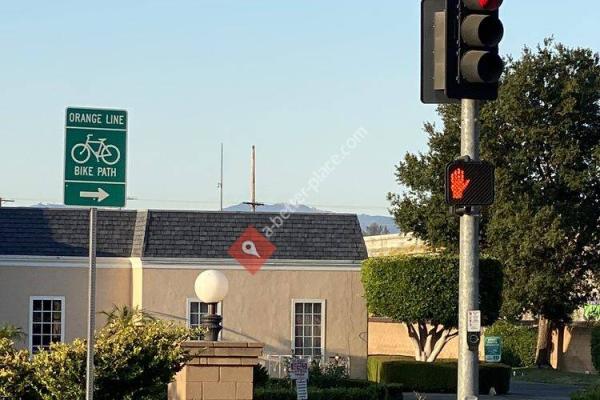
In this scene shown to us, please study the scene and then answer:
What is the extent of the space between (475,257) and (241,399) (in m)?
5.52

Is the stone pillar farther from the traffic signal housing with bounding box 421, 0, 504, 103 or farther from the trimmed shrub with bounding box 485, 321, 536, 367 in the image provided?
the trimmed shrub with bounding box 485, 321, 536, 367

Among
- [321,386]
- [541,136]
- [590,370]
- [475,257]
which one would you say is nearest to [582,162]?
[541,136]

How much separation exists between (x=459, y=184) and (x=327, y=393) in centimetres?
1462

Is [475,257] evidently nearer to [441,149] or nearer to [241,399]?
[241,399]

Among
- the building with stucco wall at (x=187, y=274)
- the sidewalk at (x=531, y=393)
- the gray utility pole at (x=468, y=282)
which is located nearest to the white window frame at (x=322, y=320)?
the building with stucco wall at (x=187, y=274)

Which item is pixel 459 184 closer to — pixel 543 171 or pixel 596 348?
pixel 596 348

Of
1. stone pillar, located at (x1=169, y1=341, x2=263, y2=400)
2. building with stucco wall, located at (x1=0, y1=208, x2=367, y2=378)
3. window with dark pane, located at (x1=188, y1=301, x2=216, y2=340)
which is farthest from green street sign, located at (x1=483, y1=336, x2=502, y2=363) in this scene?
stone pillar, located at (x1=169, y1=341, x2=263, y2=400)

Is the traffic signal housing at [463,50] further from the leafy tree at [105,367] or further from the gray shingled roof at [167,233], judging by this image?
the gray shingled roof at [167,233]

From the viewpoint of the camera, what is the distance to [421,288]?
37406mm

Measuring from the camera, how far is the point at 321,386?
28375mm

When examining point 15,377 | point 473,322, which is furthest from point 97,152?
point 15,377

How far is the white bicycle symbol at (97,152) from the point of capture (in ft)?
36.6

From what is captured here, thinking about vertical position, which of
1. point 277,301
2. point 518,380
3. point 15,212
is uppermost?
point 15,212

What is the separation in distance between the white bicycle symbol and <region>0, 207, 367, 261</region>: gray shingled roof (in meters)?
23.7
